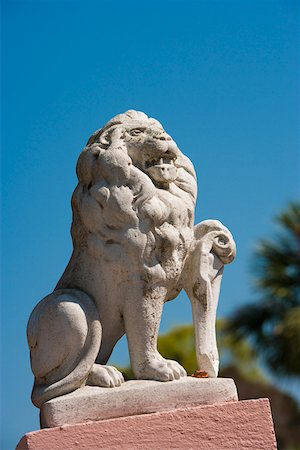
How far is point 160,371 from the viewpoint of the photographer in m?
5.98

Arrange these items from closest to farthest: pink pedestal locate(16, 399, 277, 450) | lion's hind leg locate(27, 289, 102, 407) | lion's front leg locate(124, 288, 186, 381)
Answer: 1. pink pedestal locate(16, 399, 277, 450)
2. lion's hind leg locate(27, 289, 102, 407)
3. lion's front leg locate(124, 288, 186, 381)

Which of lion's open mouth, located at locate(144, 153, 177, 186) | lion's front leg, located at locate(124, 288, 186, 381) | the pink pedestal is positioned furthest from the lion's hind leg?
lion's open mouth, located at locate(144, 153, 177, 186)

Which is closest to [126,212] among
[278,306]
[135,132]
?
[135,132]

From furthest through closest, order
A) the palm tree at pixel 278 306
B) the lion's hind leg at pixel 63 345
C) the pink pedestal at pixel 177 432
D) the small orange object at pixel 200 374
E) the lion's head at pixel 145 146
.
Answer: the palm tree at pixel 278 306
the lion's head at pixel 145 146
the small orange object at pixel 200 374
the lion's hind leg at pixel 63 345
the pink pedestal at pixel 177 432

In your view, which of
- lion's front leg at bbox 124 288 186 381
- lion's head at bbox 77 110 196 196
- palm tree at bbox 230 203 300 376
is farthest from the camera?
palm tree at bbox 230 203 300 376

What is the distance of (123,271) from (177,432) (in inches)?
38.9

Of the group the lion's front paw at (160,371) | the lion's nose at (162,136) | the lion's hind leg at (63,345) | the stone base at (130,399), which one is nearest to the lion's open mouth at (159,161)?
the lion's nose at (162,136)

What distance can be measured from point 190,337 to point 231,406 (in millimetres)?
20488

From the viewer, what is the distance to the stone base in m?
5.78

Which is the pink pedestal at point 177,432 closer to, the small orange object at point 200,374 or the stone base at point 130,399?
the stone base at point 130,399

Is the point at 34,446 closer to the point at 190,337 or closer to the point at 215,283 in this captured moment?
the point at 215,283

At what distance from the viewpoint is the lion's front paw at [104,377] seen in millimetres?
5922

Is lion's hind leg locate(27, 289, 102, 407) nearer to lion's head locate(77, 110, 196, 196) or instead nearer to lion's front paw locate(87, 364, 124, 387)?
lion's front paw locate(87, 364, 124, 387)

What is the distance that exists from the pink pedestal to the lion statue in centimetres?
26
